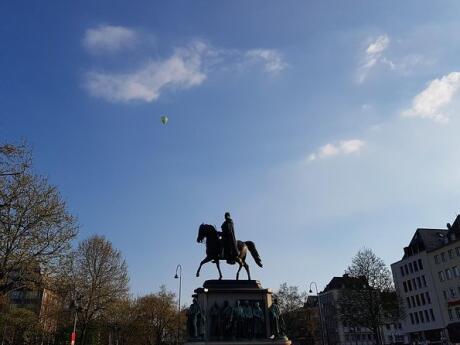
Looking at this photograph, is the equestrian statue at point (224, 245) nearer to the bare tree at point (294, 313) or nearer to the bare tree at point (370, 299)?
the bare tree at point (370, 299)

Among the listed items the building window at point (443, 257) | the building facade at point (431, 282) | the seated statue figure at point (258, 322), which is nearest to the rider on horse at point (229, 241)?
the seated statue figure at point (258, 322)

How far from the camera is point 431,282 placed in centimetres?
6638

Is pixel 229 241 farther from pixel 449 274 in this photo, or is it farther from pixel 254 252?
pixel 449 274

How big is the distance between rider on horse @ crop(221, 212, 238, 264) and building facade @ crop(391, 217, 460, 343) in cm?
4418

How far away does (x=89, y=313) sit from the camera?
41094 millimetres

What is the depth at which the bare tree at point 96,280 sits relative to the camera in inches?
1618

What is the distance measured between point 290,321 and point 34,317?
141 ft

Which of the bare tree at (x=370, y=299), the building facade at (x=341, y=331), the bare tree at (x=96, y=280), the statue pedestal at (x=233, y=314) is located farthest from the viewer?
the building facade at (x=341, y=331)

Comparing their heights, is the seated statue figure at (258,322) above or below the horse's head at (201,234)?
below

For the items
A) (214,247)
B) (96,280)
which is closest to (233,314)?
(214,247)

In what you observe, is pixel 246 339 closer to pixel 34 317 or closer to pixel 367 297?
pixel 34 317

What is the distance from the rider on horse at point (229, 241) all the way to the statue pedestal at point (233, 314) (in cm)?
126

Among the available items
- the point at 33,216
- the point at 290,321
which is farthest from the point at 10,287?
the point at 290,321

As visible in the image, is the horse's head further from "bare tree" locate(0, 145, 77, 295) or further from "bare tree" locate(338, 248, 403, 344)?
"bare tree" locate(338, 248, 403, 344)
